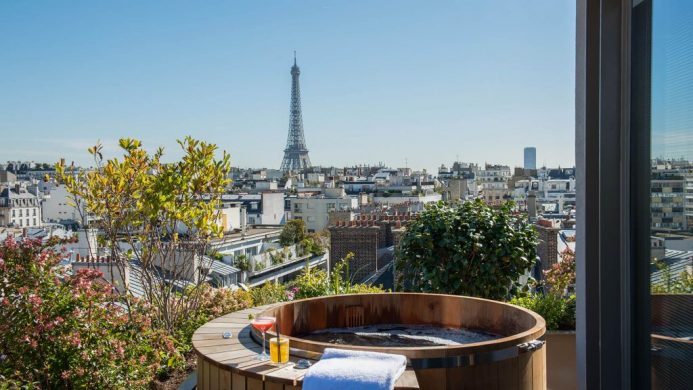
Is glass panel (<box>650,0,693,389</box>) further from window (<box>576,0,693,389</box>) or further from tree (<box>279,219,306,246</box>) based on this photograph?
tree (<box>279,219,306,246</box>)

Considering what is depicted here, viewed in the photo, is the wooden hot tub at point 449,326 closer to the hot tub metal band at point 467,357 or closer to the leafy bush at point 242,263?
the hot tub metal band at point 467,357

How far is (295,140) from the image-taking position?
218 ft

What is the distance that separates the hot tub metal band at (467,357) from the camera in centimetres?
236

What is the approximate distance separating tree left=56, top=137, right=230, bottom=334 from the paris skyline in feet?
0.55

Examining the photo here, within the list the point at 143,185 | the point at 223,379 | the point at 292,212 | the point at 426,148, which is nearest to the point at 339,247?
the point at 143,185

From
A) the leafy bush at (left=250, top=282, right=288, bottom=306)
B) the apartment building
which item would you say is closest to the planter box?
the leafy bush at (left=250, top=282, right=288, bottom=306)

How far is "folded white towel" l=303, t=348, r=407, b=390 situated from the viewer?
6.72 ft

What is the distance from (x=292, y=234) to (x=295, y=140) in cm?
4892

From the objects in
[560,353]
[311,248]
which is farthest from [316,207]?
[560,353]

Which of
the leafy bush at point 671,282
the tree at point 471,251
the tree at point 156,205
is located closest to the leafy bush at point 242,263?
the tree at point 156,205

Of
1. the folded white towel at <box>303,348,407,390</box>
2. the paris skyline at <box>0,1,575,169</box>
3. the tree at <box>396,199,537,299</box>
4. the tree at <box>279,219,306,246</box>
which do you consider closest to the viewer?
the folded white towel at <box>303,348,407,390</box>

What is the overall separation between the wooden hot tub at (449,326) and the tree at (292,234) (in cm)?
1398

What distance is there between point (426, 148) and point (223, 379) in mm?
34922

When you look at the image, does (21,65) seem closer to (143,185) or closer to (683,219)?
(143,185)
